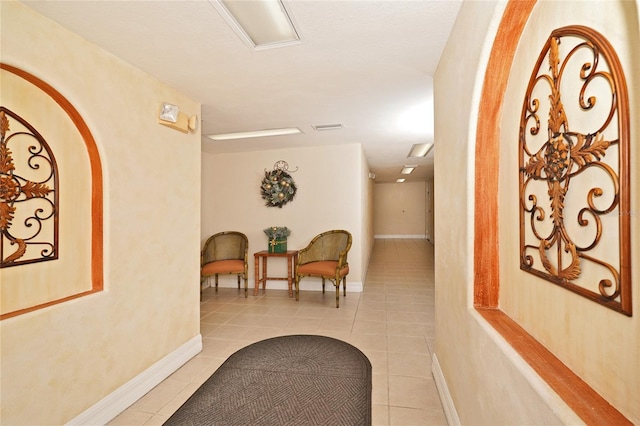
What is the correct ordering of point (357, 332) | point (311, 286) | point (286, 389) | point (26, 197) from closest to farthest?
point (26, 197), point (286, 389), point (357, 332), point (311, 286)

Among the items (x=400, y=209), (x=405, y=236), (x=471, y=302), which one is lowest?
(x=405, y=236)

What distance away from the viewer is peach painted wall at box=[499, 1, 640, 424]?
0.62 meters

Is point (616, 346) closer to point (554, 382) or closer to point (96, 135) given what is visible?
point (554, 382)

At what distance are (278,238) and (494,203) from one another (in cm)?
388

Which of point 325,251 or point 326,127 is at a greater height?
point 326,127

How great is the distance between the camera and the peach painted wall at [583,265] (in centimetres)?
62

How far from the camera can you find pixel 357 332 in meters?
3.24

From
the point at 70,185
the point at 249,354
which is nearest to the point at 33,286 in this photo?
the point at 70,185

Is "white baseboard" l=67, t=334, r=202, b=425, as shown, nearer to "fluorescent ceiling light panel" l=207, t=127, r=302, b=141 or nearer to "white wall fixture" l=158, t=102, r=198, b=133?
"white wall fixture" l=158, t=102, r=198, b=133

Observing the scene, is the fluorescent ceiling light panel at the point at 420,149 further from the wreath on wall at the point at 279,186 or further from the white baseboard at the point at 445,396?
the white baseboard at the point at 445,396

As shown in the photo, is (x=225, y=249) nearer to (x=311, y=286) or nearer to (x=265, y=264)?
(x=265, y=264)

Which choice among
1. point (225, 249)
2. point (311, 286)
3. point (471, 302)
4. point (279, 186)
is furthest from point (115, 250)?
point (311, 286)

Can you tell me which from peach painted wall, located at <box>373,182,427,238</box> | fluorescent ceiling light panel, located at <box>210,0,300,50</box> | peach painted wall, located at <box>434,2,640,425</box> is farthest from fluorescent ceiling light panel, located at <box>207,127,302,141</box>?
peach painted wall, located at <box>373,182,427,238</box>

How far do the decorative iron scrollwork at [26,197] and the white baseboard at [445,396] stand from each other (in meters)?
2.55
